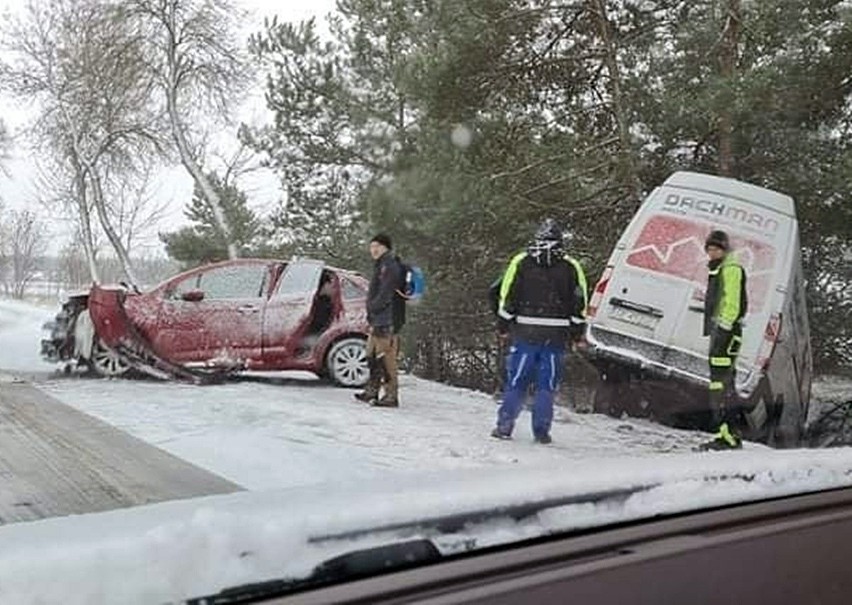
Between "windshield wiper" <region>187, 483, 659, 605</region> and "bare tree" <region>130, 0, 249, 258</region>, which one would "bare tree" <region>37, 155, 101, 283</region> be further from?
"windshield wiper" <region>187, 483, 659, 605</region>

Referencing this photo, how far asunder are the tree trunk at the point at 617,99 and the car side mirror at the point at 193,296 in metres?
0.78

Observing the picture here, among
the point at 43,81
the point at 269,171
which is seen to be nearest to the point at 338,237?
the point at 269,171

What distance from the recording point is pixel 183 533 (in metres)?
0.68

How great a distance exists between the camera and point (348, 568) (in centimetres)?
73

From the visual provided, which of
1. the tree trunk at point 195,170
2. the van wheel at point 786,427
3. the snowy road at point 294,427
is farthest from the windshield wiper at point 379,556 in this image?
the van wheel at point 786,427

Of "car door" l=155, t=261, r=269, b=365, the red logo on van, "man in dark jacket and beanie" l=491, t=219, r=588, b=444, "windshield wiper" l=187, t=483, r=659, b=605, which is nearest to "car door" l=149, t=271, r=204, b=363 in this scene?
"car door" l=155, t=261, r=269, b=365

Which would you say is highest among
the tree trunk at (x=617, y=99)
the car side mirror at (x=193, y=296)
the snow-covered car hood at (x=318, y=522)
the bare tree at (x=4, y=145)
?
the tree trunk at (x=617, y=99)

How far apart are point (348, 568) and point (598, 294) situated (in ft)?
2.49

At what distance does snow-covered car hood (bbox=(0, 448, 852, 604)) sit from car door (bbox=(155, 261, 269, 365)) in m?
0.26

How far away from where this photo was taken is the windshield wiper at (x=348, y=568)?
666 mm

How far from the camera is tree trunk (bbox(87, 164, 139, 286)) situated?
884 mm

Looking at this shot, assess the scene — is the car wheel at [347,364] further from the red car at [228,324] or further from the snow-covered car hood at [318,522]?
the snow-covered car hood at [318,522]

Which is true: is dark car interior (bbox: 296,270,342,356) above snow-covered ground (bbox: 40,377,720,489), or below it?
above

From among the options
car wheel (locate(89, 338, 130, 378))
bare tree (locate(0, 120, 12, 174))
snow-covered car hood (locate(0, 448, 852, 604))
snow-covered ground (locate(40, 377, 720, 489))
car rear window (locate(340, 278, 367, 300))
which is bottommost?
snow-covered car hood (locate(0, 448, 852, 604))
